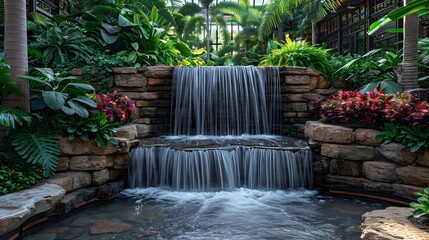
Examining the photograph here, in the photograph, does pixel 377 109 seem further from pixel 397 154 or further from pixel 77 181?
pixel 77 181

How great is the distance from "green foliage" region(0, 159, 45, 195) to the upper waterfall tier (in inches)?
156

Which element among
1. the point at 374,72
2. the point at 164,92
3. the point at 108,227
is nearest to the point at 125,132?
the point at 108,227

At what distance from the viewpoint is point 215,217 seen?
4340mm

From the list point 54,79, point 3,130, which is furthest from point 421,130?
point 3,130

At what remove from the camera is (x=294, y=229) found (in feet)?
12.9

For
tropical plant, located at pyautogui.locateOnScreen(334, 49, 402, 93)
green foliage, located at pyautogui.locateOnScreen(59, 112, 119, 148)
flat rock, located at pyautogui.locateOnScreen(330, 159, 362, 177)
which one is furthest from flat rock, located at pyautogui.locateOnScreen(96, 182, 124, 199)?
tropical plant, located at pyautogui.locateOnScreen(334, 49, 402, 93)

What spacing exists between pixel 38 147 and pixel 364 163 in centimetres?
489

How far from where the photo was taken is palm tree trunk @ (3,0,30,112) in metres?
4.73

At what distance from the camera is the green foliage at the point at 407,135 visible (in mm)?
4660

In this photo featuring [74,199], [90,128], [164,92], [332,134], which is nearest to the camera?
[74,199]

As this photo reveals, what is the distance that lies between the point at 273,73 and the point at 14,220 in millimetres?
6398

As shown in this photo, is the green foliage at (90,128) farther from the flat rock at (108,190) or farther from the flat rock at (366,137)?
the flat rock at (366,137)

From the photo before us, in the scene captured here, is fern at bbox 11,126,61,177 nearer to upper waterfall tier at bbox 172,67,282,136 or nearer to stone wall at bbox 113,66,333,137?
stone wall at bbox 113,66,333,137

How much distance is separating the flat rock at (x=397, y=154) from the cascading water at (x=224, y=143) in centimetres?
118
